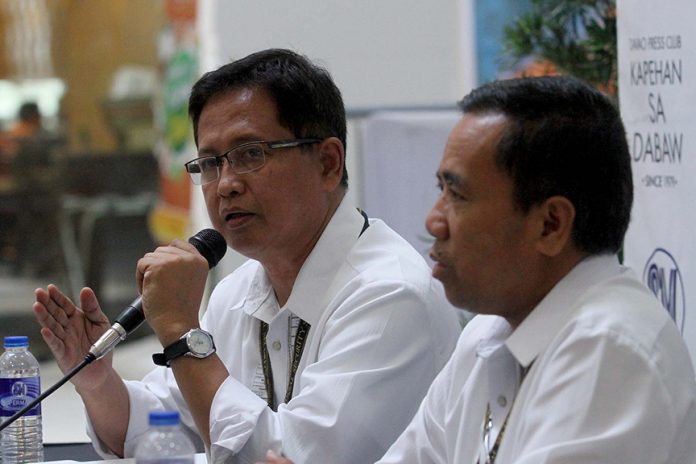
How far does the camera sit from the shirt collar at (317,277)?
2260 mm

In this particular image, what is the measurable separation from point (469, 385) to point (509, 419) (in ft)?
0.42

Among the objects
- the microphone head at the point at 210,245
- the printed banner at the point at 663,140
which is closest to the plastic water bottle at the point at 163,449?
the microphone head at the point at 210,245

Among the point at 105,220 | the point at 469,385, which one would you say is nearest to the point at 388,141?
the point at 469,385

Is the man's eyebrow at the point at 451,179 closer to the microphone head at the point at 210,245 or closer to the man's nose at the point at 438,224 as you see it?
the man's nose at the point at 438,224

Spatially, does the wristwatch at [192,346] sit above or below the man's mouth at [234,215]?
below

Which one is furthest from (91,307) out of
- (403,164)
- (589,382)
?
(403,164)

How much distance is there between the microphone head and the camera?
220 centimetres

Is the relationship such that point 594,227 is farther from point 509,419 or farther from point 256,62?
point 256,62

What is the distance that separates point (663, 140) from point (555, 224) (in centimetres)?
120

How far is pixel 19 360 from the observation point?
241 centimetres

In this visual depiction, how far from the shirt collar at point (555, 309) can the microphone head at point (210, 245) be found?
0.73 meters

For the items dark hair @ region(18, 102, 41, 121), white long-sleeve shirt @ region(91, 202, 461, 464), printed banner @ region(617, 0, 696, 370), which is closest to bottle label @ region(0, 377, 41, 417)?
white long-sleeve shirt @ region(91, 202, 461, 464)

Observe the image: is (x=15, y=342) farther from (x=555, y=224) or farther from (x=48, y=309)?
(x=555, y=224)

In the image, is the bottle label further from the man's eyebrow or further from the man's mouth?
the man's eyebrow
